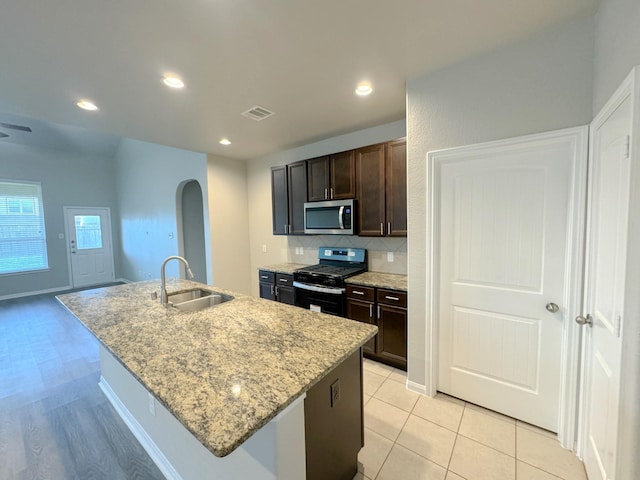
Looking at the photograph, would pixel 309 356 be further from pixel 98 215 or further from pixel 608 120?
pixel 98 215

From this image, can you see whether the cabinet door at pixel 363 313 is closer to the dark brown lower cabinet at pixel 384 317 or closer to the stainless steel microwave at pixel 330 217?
the dark brown lower cabinet at pixel 384 317

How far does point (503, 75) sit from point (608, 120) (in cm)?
71

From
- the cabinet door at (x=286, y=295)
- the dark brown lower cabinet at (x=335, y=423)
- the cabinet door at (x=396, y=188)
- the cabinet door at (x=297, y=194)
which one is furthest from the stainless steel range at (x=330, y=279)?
the dark brown lower cabinet at (x=335, y=423)

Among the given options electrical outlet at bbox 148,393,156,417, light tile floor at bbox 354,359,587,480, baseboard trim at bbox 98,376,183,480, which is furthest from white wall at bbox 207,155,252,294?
light tile floor at bbox 354,359,587,480

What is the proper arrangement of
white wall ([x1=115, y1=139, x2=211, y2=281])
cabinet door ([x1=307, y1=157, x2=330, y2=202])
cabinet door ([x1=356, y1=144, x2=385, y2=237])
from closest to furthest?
cabinet door ([x1=356, y1=144, x2=385, y2=237])
cabinet door ([x1=307, y1=157, x2=330, y2=202])
white wall ([x1=115, y1=139, x2=211, y2=281])

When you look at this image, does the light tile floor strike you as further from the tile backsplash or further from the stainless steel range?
the tile backsplash

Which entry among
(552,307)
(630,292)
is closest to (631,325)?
(630,292)

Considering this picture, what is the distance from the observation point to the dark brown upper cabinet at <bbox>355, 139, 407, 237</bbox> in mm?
2699

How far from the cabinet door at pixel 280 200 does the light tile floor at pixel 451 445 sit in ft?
7.99

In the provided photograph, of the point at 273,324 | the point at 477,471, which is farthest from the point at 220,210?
the point at 477,471

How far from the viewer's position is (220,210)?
4289 millimetres

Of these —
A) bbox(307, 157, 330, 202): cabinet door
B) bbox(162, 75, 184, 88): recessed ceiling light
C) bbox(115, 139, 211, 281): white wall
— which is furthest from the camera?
bbox(115, 139, 211, 281): white wall

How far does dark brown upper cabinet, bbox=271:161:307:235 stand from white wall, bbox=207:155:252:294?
0.93 m

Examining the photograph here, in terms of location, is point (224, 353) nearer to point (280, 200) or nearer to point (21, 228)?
point (280, 200)
